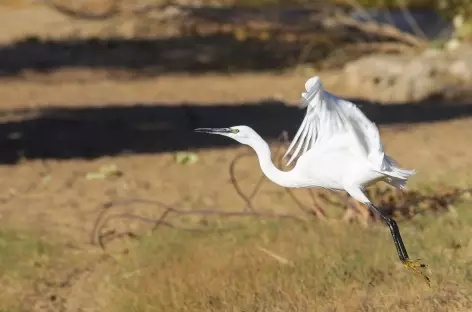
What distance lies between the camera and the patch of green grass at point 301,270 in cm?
461

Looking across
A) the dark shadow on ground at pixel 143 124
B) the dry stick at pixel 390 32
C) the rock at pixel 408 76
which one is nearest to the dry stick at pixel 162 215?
the dark shadow on ground at pixel 143 124

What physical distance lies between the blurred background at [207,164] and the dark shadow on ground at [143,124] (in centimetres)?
3

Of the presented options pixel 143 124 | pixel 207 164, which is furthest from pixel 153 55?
pixel 207 164

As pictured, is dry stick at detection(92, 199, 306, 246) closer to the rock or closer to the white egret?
the white egret

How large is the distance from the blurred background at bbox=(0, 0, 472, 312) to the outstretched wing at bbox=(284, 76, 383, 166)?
0.86m

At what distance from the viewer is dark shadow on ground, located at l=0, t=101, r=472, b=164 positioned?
355 inches

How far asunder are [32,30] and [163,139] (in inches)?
271

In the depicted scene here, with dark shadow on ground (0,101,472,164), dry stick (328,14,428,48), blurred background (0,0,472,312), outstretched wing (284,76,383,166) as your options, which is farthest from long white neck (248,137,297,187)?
dry stick (328,14,428,48)

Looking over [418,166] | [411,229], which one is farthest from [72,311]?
[418,166]

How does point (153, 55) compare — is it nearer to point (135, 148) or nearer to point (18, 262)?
point (135, 148)

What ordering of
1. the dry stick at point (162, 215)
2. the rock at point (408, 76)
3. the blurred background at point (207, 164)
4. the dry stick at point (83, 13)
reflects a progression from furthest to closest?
the dry stick at point (83, 13)
the rock at point (408, 76)
the dry stick at point (162, 215)
the blurred background at point (207, 164)

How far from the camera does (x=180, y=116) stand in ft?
34.6

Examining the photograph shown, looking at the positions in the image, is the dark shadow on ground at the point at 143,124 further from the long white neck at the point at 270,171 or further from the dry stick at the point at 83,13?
the dry stick at the point at 83,13

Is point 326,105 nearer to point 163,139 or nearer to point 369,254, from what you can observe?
point 369,254
